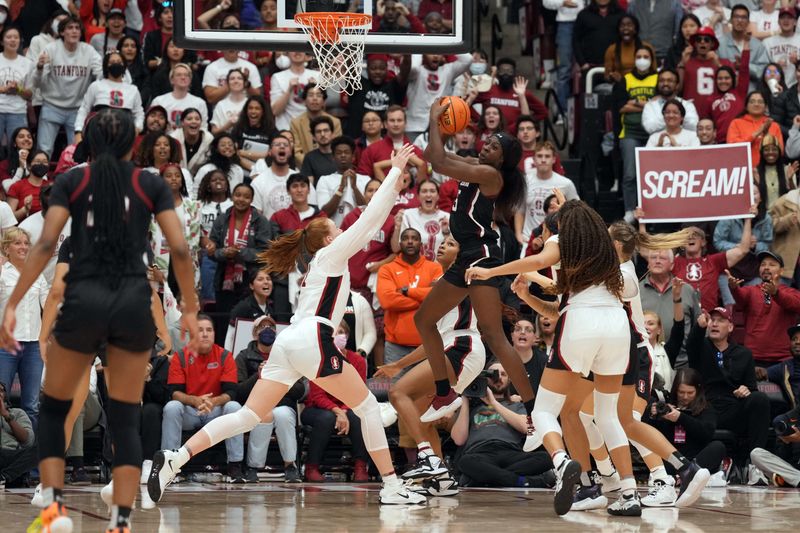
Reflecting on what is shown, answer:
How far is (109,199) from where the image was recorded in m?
6.53

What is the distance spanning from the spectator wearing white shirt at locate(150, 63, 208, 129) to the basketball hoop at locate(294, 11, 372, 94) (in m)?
4.28

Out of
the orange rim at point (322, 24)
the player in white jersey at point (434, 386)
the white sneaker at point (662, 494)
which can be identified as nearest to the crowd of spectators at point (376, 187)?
the orange rim at point (322, 24)

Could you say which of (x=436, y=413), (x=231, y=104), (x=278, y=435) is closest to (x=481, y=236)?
(x=436, y=413)

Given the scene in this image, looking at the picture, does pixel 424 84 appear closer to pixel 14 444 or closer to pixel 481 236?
pixel 481 236

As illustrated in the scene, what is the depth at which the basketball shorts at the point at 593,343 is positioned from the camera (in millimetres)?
8258

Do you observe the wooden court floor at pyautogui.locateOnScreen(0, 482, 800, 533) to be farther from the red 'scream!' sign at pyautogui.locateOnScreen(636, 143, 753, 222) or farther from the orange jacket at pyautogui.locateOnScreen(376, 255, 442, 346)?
the red 'scream!' sign at pyautogui.locateOnScreen(636, 143, 753, 222)

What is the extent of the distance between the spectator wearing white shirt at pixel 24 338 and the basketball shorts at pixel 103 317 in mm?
5257

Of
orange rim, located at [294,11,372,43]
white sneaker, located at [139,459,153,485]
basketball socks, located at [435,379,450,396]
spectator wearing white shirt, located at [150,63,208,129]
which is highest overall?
orange rim, located at [294,11,372,43]

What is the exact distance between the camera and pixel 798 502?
9.89 meters

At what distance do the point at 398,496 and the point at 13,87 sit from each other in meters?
9.01

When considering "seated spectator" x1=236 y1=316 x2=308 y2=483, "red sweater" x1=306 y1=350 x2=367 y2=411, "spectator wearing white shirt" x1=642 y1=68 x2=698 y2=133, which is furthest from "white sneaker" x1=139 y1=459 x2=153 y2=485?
"spectator wearing white shirt" x1=642 y1=68 x2=698 y2=133

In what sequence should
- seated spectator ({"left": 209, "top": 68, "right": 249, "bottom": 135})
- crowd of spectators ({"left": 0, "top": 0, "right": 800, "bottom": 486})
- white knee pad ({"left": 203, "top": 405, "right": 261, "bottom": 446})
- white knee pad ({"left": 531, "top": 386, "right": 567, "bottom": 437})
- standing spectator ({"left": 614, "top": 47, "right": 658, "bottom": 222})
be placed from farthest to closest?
seated spectator ({"left": 209, "top": 68, "right": 249, "bottom": 135})
standing spectator ({"left": 614, "top": 47, "right": 658, "bottom": 222})
crowd of spectators ({"left": 0, "top": 0, "right": 800, "bottom": 486})
white knee pad ({"left": 203, "top": 405, "right": 261, "bottom": 446})
white knee pad ({"left": 531, "top": 386, "right": 567, "bottom": 437})

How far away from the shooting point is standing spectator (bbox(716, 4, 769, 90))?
17812 mm

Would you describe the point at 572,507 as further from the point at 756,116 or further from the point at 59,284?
the point at 756,116
